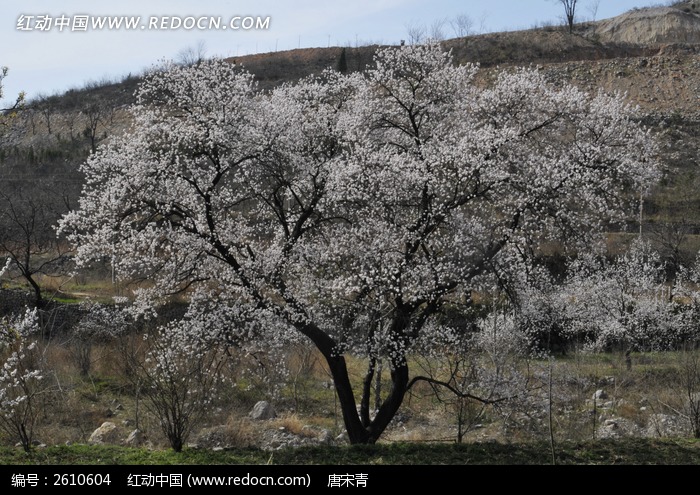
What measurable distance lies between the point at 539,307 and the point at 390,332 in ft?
44.4

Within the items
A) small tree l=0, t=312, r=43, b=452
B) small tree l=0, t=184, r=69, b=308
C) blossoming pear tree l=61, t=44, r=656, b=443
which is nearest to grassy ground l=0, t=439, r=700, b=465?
small tree l=0, t=312, r=43, b=452

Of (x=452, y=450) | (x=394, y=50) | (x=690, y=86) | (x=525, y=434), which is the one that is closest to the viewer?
(x=452, y=450)

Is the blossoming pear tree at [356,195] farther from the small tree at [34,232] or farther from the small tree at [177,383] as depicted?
the small tree at [34,232]

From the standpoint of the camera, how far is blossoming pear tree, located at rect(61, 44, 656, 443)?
10.5 metres

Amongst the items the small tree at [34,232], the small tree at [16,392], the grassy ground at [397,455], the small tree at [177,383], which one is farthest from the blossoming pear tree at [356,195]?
the small tree at [34,232]

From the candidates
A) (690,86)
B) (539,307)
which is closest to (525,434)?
(539,307)

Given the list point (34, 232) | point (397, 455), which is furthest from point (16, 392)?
point (34, 232)

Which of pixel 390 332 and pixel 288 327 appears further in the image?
pixel 288 327

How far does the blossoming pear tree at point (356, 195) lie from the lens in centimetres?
1054

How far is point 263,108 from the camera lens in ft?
38.2

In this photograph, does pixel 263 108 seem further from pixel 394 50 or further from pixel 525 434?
pixel 525 434

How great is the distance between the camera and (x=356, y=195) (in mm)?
10805

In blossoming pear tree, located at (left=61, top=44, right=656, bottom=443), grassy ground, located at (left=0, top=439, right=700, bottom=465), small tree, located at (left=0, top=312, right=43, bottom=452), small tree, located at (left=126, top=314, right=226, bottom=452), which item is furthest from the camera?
blossoming pear tree, located at (left=61, top=44, right=656, bottom=443)

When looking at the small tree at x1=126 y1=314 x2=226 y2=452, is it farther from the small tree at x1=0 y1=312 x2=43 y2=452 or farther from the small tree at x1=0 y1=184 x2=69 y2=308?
the small tree at x1=0 y1=184 x2=69 y2=308
